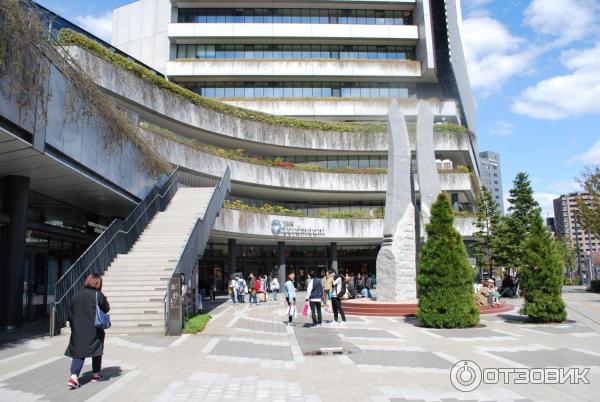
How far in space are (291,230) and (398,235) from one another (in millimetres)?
14622

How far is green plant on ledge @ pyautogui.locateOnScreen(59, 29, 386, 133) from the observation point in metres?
25.6

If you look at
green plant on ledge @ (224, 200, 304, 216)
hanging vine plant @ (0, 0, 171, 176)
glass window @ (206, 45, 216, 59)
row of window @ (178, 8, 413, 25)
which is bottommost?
green plant on ledge @ (224, 200, 304, 216)

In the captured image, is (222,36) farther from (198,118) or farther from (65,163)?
(65,163)

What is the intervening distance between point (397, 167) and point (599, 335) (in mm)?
10524

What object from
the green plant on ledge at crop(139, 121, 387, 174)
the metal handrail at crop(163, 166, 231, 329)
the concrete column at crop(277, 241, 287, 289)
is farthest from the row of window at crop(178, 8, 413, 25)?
the metal handrail at crop(163, 166, 231, 329)

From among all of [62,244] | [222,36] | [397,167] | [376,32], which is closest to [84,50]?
[62,244]

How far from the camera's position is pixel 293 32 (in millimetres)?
44375

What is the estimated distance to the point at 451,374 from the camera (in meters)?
7.60

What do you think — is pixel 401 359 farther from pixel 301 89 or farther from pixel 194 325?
pixel 301 89

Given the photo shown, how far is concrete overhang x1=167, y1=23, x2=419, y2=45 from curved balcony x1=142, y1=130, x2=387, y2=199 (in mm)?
14524

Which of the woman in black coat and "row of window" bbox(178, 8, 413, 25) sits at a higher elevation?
"row of window" bbox(178, 8, 413, 25)

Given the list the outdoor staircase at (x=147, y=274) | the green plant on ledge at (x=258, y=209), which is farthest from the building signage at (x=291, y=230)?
the outdoor staircase at (x=147, y=274)

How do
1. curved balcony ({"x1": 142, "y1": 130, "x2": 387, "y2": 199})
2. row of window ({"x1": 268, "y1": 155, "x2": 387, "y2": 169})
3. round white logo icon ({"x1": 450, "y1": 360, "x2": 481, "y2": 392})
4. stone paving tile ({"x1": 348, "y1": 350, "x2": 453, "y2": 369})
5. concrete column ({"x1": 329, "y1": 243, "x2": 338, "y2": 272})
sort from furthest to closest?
row of window ({"x1": 268, "y1": 155, "x2": 387, "y2": 169}) < concrete column ({"x1": 329, "y1": 243, "x2": 338, "y2": 272}) < curved balcony ({"x1": 142, "y1": 130, "x2": 387, "y2": 199}) < stone paving tile ({"x1": 348, "y1": 350, "x2": 453, "y2": 369}) < round white logo icon ({"x1": 450, "y1": 360, "x2": 481, "y2": 392})

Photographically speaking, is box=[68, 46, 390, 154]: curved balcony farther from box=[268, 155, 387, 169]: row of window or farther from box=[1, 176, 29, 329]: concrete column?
box=[1, 176, 29, 329]: concrete column
